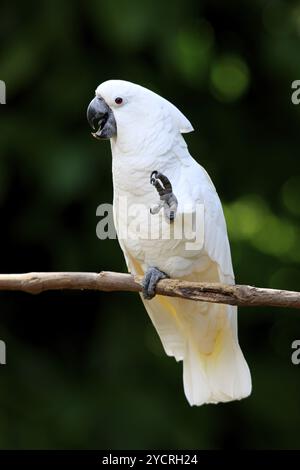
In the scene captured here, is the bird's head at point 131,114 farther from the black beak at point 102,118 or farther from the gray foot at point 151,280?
the gray foot at point 151,280

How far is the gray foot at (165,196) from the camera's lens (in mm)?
2260

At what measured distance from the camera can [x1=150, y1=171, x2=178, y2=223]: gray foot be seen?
226cm

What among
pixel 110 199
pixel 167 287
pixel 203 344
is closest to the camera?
pixel 167 287

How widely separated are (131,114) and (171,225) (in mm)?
286

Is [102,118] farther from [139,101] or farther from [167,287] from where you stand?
[167,287]

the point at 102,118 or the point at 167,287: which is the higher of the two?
the point at 102,118

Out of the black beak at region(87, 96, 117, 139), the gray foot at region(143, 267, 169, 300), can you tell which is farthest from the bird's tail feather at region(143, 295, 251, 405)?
the black beak at region(87, 96, 117, 139)

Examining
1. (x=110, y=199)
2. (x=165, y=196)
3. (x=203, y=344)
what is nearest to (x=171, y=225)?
(x=165, y=196)

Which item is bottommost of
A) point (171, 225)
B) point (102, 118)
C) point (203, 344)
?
point (203, 344)

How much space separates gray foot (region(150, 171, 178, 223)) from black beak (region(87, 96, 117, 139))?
156 mm

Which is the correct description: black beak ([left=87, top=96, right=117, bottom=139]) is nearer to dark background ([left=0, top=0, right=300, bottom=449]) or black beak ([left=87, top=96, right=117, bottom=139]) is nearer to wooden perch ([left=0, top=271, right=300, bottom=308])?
wooden perch ([left=0, top=271, right=300, bottom=308])

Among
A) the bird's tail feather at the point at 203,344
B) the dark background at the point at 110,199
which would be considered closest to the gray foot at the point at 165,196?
the bird's tail feather at the point at 203,344

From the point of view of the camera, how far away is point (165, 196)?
229 centimetres

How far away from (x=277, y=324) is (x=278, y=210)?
0.50 m
